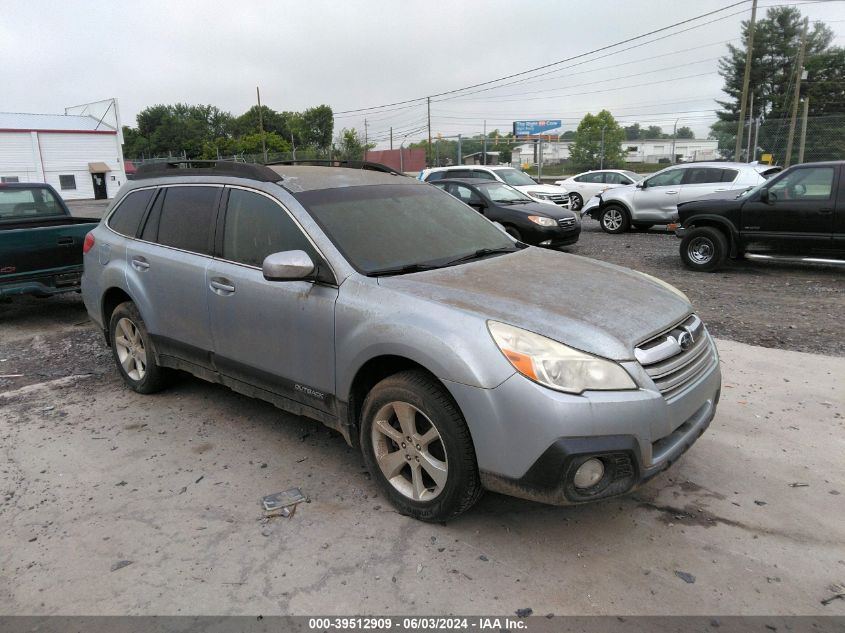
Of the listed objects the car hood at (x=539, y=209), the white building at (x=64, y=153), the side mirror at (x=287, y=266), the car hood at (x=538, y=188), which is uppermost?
the white building at (x=64, y=153)

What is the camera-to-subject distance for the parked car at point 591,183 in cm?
1953

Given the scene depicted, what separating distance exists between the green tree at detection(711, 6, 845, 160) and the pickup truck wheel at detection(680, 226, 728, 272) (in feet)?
151

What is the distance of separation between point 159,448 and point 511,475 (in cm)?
251

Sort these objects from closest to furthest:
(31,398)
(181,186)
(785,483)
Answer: (785,483), (181,186), (31,398)

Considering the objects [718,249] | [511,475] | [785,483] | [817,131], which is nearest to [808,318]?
[718,249]

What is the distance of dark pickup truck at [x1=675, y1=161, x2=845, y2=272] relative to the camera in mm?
8484

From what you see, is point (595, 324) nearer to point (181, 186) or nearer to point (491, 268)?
point (491, 268)

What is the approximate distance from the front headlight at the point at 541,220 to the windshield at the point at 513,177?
18.0ft

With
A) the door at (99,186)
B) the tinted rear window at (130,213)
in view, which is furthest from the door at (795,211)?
the door at (99,186)

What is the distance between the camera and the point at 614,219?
49.3ft

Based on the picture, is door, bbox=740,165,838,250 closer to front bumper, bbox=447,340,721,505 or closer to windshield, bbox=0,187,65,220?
front bumper, bbox=447,340,721,505

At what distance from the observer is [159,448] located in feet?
13.2

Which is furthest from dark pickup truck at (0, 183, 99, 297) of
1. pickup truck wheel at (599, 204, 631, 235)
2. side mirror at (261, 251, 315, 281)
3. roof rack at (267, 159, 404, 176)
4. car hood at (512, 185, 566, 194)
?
pickup truck wheel at (599, 204, 631, 235)

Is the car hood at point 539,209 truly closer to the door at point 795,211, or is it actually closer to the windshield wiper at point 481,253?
the door at point 795,211
